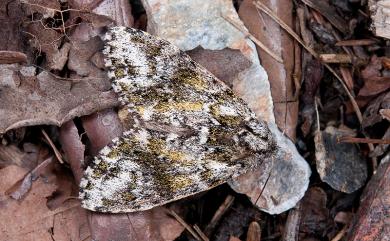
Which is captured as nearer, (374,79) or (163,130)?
(163,130)

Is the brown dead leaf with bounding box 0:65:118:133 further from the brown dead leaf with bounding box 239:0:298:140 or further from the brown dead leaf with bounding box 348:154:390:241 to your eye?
the brown dead leaf with bounding box 348:154:390:241

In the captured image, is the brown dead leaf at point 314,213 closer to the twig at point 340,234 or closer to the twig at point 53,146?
the twig at point 340,234

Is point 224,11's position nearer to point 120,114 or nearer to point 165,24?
point 165,24

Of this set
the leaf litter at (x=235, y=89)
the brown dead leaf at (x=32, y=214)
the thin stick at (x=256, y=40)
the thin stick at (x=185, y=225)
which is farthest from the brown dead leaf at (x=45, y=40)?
the thin stick at (x=185, y=225)

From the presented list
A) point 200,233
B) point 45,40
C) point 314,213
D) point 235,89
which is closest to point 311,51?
point 235,89

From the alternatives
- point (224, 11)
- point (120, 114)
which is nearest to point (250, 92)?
point (224, 11)

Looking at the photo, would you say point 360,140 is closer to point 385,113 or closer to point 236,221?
point 385,113

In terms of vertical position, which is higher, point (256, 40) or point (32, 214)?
point (256, 40)
